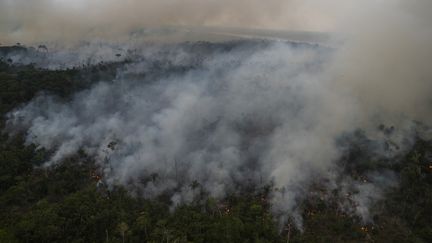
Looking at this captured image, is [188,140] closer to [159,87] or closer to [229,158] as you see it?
[229,158]

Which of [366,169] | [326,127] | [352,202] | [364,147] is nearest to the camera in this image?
[352,202]

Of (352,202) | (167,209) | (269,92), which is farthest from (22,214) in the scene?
(269,92)

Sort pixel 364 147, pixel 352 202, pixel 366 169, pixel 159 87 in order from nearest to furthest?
pixel 352 202 → pixel 366 169 → pixel 364 147 → pixel 159 87

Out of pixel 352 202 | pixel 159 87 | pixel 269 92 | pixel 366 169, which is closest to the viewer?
pixel 352 202

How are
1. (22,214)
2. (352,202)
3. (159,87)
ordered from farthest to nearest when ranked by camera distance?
(159,87) → (352,202) → (22,214)

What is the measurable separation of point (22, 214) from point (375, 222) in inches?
2785

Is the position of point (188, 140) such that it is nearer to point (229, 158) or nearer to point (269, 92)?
point (229, 158)

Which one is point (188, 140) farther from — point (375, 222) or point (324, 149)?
point (375, 222)

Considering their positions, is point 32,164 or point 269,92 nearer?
point 32,164

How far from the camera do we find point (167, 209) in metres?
94.2

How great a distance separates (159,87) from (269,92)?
161ft

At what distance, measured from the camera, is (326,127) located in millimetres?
125438

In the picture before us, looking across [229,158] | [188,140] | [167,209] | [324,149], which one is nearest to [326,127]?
[324,149]

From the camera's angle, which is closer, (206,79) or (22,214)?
(22,214)
